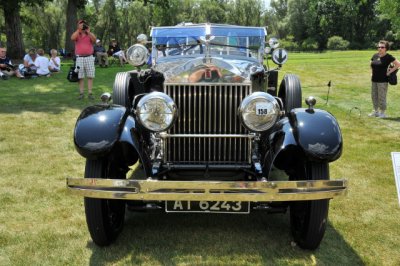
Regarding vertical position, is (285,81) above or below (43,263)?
above

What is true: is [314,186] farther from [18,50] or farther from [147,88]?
[18,50]

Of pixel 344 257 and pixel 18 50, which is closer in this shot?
pixel 344 257

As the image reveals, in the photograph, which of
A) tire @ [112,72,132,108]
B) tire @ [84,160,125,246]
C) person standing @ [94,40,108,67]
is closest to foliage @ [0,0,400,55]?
person standing @ [94,40,108,67]

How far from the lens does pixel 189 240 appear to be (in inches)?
145

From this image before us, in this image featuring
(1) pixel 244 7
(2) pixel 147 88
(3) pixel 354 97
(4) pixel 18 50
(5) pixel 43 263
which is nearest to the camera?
(5) pixel 43 263

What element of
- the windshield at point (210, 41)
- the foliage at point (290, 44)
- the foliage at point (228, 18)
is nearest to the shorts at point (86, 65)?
the windshield at point (210, 41)

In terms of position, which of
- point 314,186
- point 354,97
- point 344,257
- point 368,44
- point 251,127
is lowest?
point 368,44

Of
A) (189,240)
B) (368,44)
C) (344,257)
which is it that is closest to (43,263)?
(189,240)

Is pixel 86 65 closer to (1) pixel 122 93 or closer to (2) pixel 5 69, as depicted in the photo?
(1) pixel 122 93

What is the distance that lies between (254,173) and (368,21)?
62157 millimetres

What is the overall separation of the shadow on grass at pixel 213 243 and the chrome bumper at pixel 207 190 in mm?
594

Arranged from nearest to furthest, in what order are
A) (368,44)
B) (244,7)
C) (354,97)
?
(354,97)
(244,7)
(368,44)

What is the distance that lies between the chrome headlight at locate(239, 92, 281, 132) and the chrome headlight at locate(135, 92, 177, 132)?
1.81 feet

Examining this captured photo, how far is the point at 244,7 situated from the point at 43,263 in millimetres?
51161
